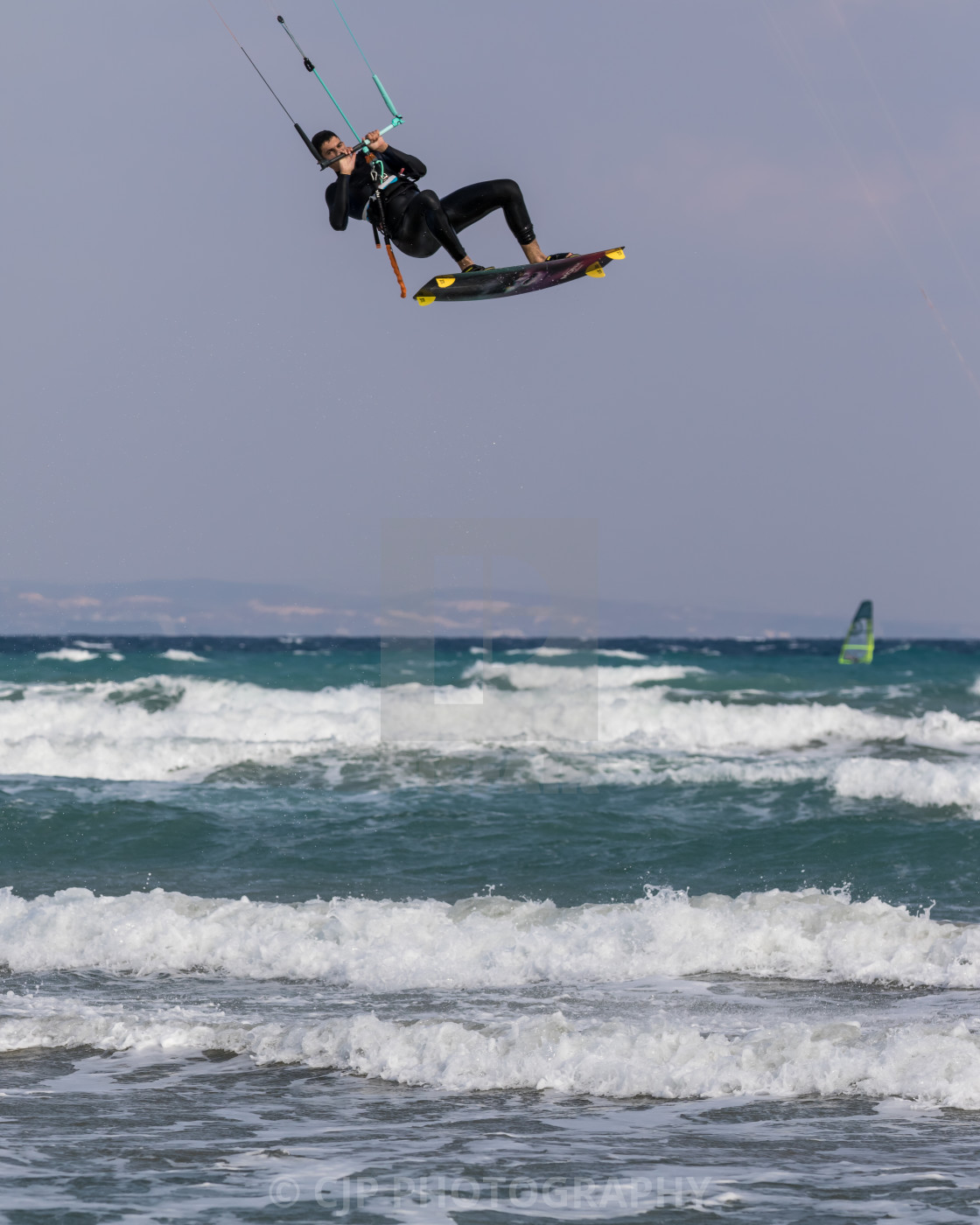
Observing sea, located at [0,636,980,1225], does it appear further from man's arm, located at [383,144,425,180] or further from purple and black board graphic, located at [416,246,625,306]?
man's arm, located at [383,144,425,180]

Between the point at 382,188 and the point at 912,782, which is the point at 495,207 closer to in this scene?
the point at 382,188

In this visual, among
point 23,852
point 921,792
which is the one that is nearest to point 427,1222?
point 23,852

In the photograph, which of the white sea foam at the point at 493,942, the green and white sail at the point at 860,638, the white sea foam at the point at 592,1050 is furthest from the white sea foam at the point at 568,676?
the white sea foam at the point at 592,1050

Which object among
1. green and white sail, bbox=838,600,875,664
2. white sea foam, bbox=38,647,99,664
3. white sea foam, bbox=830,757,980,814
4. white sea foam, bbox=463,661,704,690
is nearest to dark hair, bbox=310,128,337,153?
white sea foam, bbox=830,757,980,814

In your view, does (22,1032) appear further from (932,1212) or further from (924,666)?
(924,666)

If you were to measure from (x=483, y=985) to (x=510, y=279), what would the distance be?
Result: 5825mm

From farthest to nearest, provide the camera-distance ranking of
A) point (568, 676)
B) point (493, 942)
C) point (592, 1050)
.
A: point (568, 676) → point (493, 942) → point (592, 1050)

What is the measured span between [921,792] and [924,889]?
560 centimetres

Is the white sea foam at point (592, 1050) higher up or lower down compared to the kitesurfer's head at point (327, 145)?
lower down

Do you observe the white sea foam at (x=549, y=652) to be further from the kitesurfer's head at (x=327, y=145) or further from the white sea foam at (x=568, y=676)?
the kitesurfer's head at (x=327, y=145)

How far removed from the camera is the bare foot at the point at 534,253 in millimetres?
9789

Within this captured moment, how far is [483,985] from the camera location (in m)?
10.4

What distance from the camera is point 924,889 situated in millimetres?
14227

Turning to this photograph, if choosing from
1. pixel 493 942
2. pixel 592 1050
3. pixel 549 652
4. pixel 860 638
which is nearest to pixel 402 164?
pixel 592 1050
